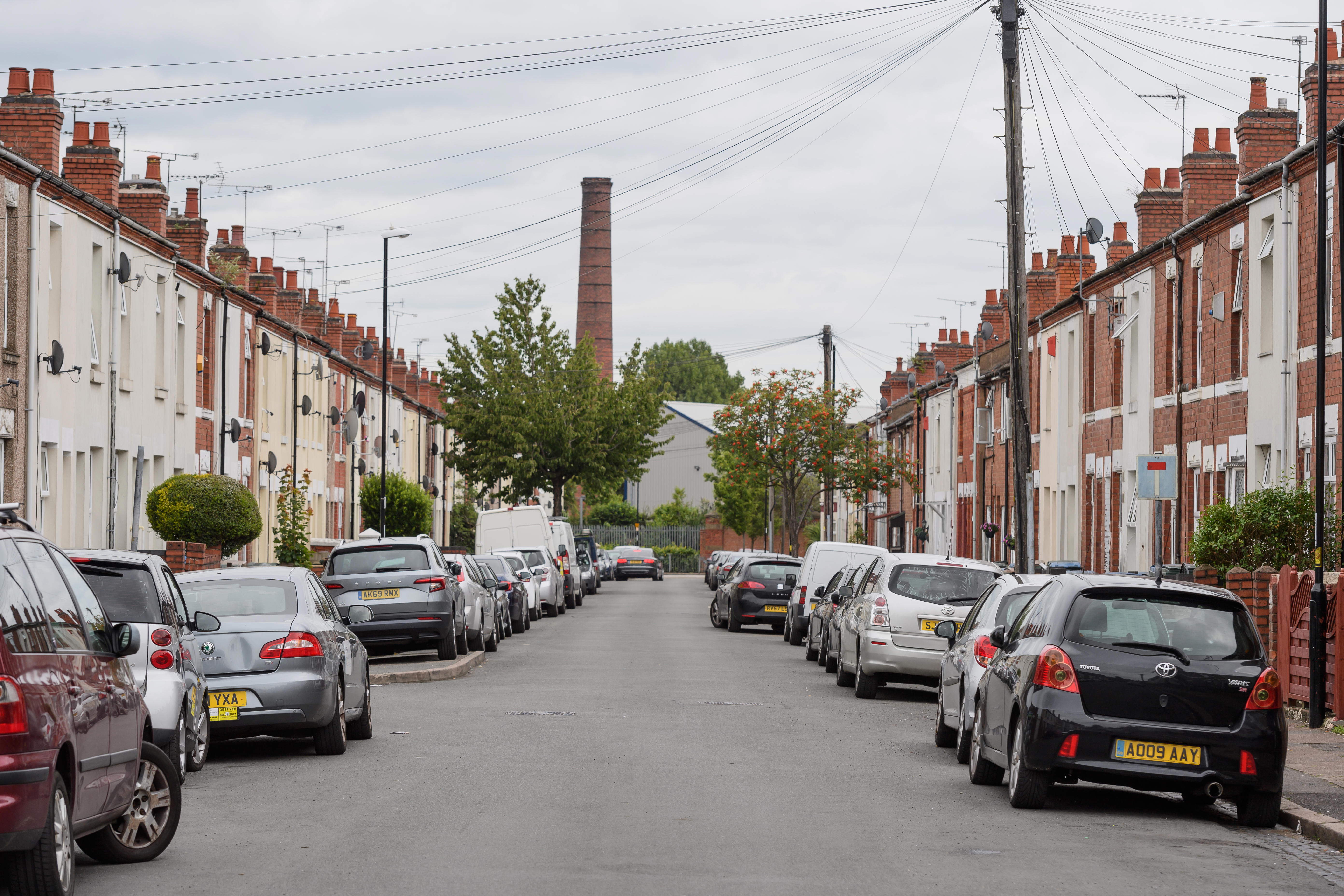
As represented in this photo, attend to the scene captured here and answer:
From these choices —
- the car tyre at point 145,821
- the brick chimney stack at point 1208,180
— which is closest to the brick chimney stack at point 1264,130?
the brick chimney stack at point 1208,180

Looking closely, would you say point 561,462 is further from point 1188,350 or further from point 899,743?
point 899,743

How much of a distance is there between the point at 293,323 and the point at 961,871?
1702 inches

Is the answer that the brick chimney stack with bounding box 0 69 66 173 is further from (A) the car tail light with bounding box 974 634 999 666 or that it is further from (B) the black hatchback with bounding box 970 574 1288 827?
(B) the black hatchback with bounding box 970 574 1288 827

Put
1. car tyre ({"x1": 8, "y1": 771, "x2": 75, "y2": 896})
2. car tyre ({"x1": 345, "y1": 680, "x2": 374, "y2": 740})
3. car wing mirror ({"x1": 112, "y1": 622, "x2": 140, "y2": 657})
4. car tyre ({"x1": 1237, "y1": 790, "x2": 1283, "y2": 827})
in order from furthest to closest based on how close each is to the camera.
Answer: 1. car tyre ({"x1": 345, "y1": 680, "x2": 374, "y2": 740})
2. car tyre ({"x1": 1237, "y1": 790, "x2": 1283, "y2": 827})
3. car wing mirror ({"x1": 112, "y1": 622, "x2": 140, "y2": 657})
4. car tyre ({"x1": 8, "y1": 771, "x2": 75, "y2": 896})

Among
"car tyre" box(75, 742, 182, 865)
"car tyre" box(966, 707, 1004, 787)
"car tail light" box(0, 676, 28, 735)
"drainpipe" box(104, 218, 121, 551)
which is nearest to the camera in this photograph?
"car tail light" box(0, 676, 28, 735)

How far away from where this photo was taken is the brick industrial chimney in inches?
3573

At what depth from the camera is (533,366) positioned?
67188 mm

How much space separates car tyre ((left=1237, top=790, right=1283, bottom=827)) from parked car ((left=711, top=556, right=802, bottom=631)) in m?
24.5

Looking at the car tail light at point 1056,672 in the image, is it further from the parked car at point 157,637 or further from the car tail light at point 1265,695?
the parked car at point 157,637

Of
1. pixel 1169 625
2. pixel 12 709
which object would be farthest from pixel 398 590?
pixel 12 709

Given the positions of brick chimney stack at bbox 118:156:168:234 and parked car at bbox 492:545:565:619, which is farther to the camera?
parked car at bbox 492:545:565:619

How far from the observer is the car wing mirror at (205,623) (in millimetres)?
12492

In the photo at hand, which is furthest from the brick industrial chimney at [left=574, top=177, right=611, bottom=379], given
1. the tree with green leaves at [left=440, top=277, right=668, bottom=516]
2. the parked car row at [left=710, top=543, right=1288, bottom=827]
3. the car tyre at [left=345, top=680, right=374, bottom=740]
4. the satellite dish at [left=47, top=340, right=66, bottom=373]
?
the parked car row at [left=710, top=543, right=1288, bottom=827]

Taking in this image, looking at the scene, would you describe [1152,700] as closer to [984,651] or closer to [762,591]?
[984,651]
